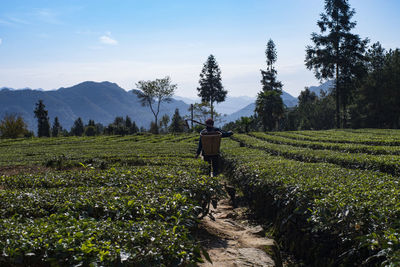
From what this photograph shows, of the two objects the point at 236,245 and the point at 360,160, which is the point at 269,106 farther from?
the point at 236,245

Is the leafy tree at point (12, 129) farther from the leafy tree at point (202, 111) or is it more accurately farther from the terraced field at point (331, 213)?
the terraced field at point (331, 213)

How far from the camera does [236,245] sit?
205 inches

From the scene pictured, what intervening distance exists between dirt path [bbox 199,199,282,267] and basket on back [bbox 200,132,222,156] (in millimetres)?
2723

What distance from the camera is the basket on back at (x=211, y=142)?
901cm

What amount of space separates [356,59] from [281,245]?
37.9 m

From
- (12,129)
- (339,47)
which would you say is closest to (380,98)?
(339,47)

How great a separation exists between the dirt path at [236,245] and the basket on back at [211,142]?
2.72 m

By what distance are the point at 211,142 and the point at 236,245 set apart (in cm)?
421

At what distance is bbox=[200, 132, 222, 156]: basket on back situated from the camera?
9008 mm

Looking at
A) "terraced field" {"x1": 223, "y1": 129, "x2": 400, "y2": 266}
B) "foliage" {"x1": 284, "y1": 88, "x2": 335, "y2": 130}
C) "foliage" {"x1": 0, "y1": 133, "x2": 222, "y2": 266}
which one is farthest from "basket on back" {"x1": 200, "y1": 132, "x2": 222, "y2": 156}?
"foliage" {"x1": 284, "y1": 88, "x2": 335, "y2": 130}

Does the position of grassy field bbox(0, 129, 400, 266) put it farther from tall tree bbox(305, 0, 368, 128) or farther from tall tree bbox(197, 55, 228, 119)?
tall tree bbox(197, 55, 228, 119)

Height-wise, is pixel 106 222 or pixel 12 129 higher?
pixel 12 129

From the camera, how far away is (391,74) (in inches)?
1563

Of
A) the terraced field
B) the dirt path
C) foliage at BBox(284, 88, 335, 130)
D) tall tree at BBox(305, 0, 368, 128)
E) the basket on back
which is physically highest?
tall tree at BBox(305, 0, 368, 128)
